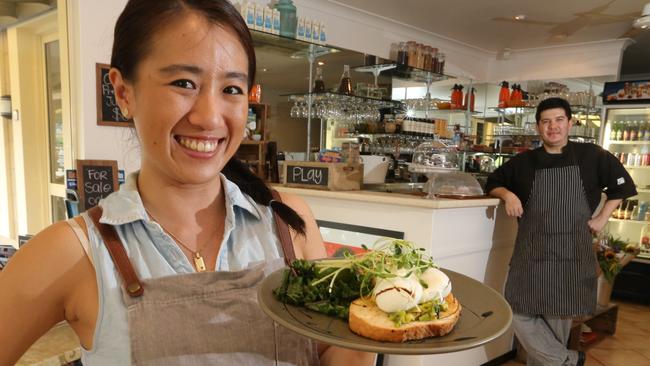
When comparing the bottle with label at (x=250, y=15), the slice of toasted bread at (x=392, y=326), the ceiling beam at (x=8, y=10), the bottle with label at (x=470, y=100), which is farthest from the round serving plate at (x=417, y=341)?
the bottle with label at (x=470, y=100)

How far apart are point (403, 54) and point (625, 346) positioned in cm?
383

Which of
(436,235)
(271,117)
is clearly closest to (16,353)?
(436,235)

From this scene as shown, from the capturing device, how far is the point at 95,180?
306cm

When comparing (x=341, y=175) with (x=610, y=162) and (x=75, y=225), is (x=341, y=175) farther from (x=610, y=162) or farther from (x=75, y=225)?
(x=75, y=225)

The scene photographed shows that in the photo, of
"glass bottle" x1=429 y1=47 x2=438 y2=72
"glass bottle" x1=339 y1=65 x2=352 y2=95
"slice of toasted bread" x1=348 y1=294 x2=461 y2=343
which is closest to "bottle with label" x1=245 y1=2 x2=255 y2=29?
"glass bottle" x1=339 y1=65 x2=352 y2=95

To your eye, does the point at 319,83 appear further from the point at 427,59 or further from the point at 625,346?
the point at 625,346

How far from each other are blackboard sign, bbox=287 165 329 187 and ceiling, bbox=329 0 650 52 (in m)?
2.65

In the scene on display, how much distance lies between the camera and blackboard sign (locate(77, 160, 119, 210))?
117 inches

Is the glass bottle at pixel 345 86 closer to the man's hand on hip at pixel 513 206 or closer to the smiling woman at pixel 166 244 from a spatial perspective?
the man's hand on hip at pixel 513 206

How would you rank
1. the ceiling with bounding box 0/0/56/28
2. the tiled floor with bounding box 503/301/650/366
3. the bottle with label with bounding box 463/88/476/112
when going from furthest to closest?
the bottle with label with bounding box 463/88/476/112, the tiled floor with bounding box 503/301/650/366, the ceiling with bounding box 0/0/56/28

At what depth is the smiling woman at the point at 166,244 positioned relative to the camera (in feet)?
2.54

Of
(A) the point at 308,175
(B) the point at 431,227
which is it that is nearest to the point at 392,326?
(B) the point at 431,227

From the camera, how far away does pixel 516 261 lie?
3064 millimetres

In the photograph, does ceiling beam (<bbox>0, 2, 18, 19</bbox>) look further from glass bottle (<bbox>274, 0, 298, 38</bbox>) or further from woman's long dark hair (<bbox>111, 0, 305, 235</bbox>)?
woman's long dark hair (<bbox>111, 0, 305, 235</bbox>)
